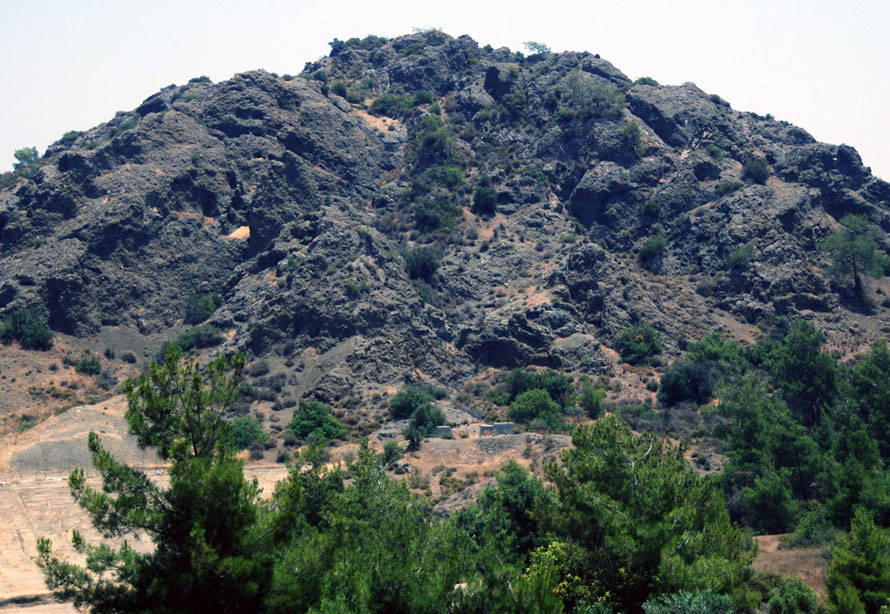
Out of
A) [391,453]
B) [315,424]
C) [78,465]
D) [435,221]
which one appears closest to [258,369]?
[315,424]

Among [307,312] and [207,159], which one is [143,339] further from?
[207,159]

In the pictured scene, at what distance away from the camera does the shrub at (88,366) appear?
5962 centimetres

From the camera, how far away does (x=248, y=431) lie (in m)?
50.5

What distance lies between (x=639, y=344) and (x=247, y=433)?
104 feet

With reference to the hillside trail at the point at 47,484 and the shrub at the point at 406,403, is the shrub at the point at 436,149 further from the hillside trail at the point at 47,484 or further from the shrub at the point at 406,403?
the hillside trail at the point at 47,484

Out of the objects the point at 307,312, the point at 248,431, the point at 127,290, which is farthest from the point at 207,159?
the point at 248,431

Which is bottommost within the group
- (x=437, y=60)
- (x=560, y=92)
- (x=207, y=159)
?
(x=207, y=159)

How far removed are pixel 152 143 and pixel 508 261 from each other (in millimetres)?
37933

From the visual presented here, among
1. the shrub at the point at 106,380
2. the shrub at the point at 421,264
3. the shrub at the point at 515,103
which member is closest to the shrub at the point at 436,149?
the shrub at the point at 515,103

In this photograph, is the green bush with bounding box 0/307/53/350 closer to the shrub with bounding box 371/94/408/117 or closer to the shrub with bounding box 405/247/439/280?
the shrub with bounding box 405/247/439/280

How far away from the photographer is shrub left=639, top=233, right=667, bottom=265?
73312mm

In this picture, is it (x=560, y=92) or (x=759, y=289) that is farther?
(x=560, y=92)

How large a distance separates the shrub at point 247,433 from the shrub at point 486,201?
1458 inches

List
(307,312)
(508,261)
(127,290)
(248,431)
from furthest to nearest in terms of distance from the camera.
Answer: (508,261) → (127,290) → (307,312) → (248,431)
